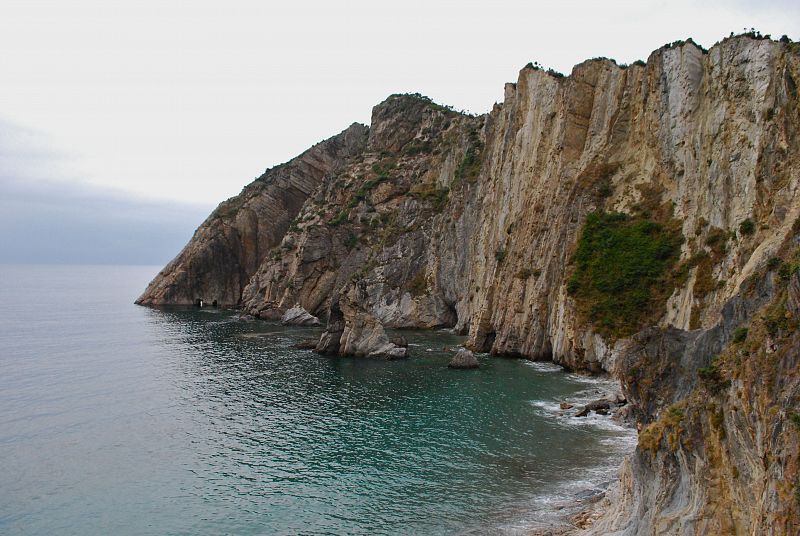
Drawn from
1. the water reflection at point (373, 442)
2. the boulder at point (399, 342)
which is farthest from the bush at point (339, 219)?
the water reflection at point (373, 442)

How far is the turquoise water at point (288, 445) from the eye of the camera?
85.5 feet

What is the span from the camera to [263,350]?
233 feet

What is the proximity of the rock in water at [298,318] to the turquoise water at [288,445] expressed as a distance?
3194 cm

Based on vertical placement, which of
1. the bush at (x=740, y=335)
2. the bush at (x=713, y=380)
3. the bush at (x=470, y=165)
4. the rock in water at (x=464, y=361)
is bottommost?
the rock in water at (x=464, y=361)

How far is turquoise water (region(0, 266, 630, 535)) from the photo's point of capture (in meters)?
26.0

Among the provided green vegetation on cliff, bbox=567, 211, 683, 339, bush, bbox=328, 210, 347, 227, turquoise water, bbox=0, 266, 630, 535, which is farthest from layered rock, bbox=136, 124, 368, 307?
green vegetation on cliff, bbox=567, 211, 683, 339

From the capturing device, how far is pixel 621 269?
2077 inches

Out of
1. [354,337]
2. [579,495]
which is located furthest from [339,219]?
[579,495]

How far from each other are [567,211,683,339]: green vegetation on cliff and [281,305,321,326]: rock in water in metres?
52.3

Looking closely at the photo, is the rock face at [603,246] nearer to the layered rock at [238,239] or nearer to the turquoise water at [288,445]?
the layered rock at [238,239]

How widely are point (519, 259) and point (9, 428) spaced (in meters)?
50.0

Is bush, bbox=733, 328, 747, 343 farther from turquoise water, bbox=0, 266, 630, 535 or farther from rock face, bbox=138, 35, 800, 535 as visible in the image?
turquoise water, bbox=0, 266, 630, 535

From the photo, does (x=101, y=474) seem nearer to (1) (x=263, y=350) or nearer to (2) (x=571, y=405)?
(2) (x=571, y=405)

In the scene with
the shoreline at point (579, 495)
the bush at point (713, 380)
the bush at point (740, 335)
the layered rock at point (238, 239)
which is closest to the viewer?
the bush at point (713, 380)
